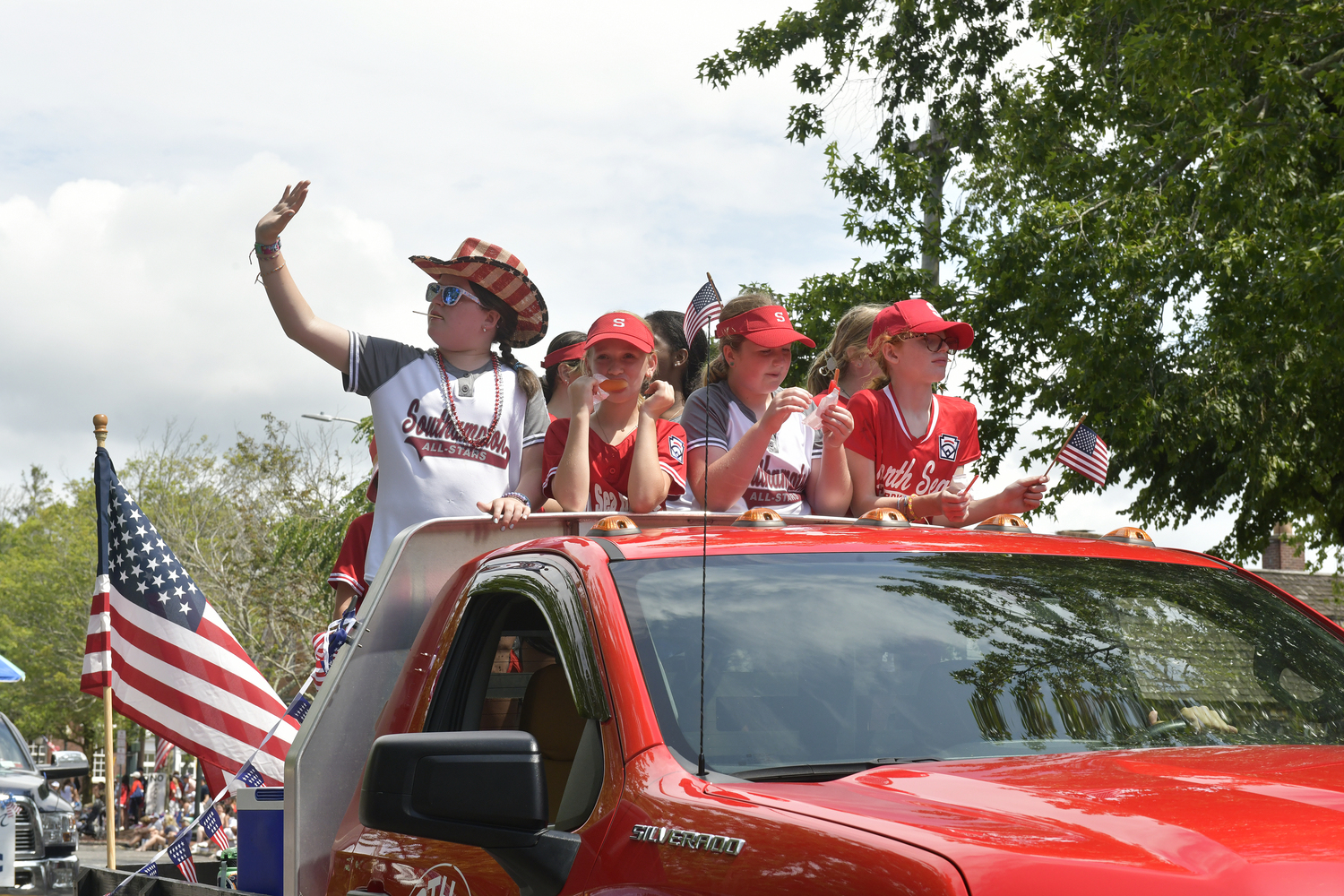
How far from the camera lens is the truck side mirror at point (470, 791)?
7.03ft

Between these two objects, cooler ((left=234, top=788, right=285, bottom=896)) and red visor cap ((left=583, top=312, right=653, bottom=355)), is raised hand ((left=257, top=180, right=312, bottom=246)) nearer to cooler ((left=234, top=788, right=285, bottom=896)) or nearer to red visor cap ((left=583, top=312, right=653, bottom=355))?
red visor cap ((left=583, top=312, right=653, bottom=355))

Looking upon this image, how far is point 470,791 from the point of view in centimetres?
214

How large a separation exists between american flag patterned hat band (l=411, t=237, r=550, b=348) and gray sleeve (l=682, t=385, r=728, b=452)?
0.69 meters

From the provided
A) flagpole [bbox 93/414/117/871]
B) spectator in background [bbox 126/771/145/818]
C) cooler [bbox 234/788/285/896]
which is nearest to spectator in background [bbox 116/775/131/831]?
spectator in background [bbox 126/771/145/818]

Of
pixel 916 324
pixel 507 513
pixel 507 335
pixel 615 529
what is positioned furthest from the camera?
pixel 507 335

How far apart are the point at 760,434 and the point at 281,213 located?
1830 millimetres

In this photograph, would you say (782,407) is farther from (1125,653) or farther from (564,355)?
(564,355)

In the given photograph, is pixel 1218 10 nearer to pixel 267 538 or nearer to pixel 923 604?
pixel 923 604

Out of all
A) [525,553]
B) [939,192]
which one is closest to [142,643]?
[525,553]

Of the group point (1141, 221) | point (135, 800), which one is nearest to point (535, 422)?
point (1141, 221)

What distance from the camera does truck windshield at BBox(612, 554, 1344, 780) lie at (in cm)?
228

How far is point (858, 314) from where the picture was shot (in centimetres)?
572

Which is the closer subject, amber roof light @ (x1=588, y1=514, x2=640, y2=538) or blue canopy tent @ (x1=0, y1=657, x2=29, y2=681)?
amber roof light @ (x1=588, y1=514, x2=640, y2=538)

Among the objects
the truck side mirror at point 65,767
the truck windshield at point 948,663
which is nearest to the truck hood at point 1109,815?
the truck windshield at point 948,663
